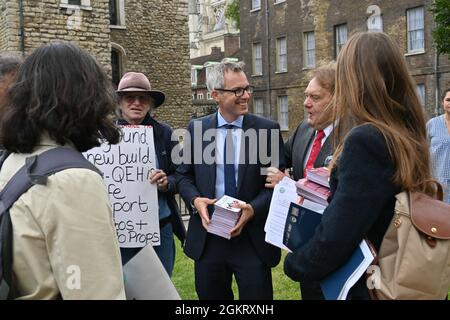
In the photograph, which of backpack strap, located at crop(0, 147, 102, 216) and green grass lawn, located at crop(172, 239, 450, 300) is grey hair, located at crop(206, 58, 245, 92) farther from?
green grass lawn, located at crop(172, 239, 450, 300)

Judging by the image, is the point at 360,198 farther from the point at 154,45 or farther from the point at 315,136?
the point at 154,45

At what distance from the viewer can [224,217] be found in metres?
3.56

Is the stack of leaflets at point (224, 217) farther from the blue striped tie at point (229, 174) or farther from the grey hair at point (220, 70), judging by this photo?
the grey hair at point (220, 70)

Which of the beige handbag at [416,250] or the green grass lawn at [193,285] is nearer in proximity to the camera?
the beige handbag at [416,250]

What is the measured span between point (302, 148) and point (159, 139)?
1.14 metres

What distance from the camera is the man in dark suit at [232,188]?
3.68 metres

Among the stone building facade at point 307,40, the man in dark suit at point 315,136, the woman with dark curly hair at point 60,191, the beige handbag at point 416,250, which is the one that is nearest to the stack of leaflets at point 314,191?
the beige handbag at point 416,250

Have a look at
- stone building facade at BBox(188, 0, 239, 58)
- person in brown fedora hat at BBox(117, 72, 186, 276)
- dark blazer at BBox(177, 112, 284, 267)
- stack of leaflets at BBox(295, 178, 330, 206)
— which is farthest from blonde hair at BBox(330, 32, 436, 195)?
stone building facade at BBox(188, 0, 239, 58)

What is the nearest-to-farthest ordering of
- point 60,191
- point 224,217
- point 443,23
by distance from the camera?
point 60,191 → point 224,217 → point 443,23

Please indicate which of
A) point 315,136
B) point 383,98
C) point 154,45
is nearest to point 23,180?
point 383,98

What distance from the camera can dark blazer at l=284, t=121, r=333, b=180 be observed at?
3541 mm

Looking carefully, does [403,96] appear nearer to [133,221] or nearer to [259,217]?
[259,217]

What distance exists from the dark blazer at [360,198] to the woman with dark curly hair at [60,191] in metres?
0.94

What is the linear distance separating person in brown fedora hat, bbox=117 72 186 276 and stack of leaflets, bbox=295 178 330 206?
161cm
